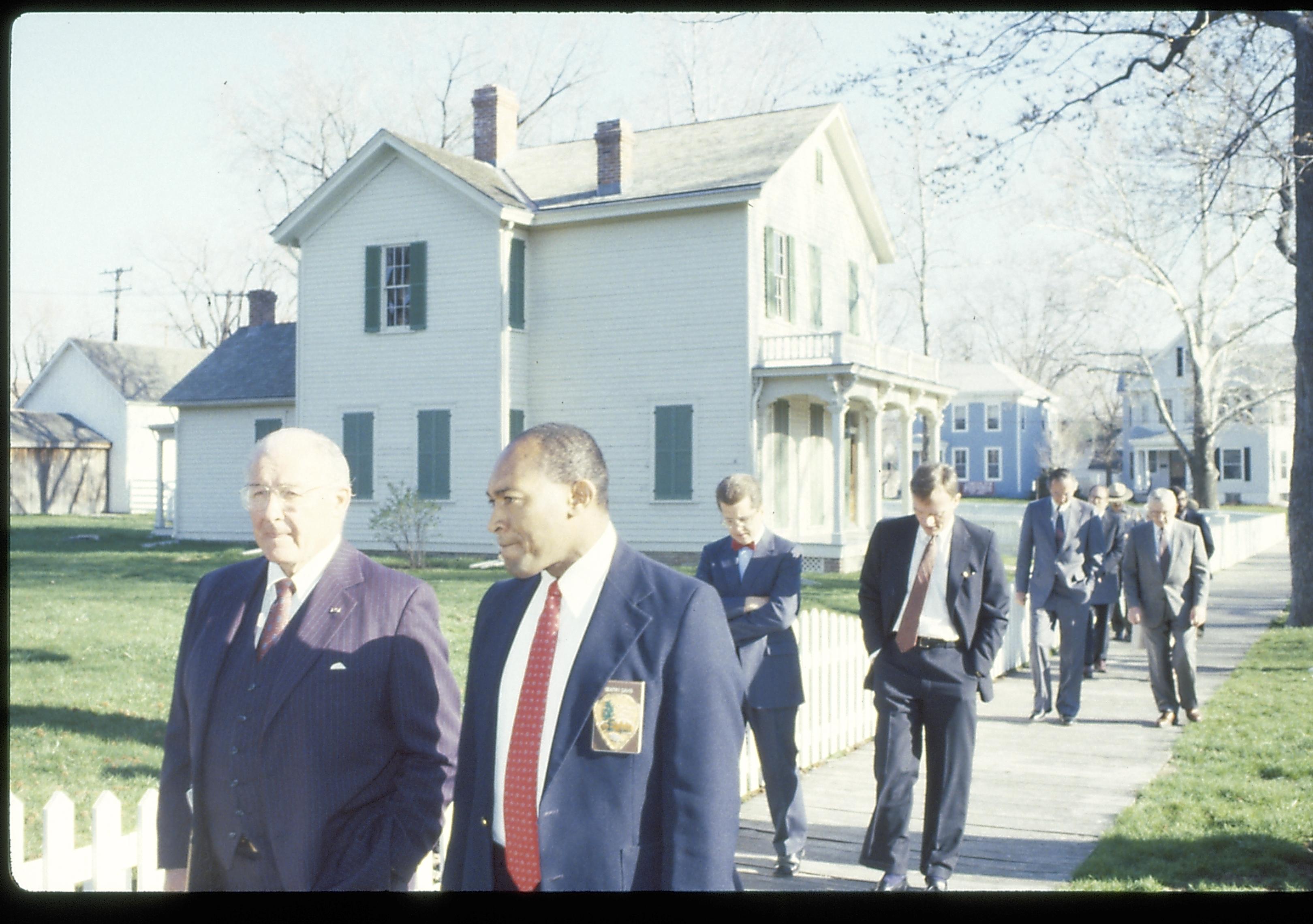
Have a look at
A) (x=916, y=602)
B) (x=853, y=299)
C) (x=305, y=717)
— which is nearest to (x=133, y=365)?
(x=853, y=299)

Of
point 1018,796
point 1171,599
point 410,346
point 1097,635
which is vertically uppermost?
point 410,346

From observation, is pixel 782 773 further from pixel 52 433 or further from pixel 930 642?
pixel 52 433

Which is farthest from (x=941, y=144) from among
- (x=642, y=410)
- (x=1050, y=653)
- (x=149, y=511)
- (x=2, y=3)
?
(x=149, y=511)

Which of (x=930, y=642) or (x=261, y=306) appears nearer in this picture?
(x=930, y=642)

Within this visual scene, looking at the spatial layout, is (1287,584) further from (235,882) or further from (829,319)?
(235,882)

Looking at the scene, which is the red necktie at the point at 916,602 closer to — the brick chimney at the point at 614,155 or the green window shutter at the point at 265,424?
the brick chimney at the point at 614,155

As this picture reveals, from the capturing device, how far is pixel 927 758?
18.3 feet

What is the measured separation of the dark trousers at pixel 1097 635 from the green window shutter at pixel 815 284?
12.5 meters

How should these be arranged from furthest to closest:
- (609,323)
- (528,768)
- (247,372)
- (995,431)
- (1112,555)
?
(995,431), (247,372), (609,323), (1112,555), (528,768)

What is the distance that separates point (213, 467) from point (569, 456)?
88.2ft

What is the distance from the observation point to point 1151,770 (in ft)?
26.1

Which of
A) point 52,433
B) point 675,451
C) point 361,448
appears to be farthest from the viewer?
point 52,433

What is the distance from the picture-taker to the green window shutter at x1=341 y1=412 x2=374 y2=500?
23.6 m

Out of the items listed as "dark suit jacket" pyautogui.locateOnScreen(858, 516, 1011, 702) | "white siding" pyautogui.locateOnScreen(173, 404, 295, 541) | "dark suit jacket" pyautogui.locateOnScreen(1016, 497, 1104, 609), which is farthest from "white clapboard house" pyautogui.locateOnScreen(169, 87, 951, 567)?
"dark suit jacket" pyautogui.locateOnScreen(858, 516, 1011, 702)
